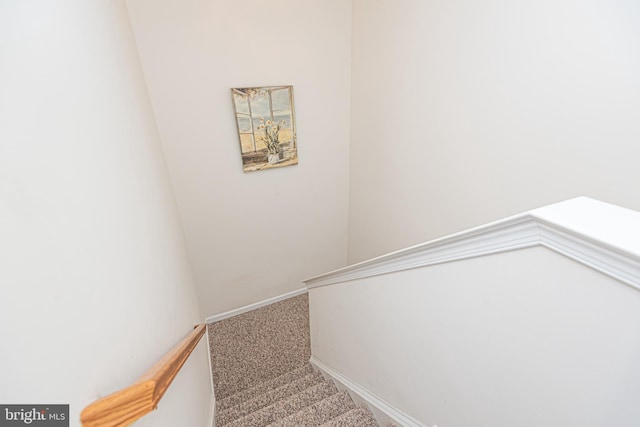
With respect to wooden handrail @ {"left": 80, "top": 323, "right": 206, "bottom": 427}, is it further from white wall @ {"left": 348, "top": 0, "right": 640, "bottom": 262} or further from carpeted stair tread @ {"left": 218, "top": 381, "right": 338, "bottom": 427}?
white wall @ {"left": 348, "top": 0, "right": 640, "bottom": 262}

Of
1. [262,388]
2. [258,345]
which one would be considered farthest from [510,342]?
[258,345]

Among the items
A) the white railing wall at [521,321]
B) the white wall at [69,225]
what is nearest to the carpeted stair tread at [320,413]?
the white railing wall at [521,321]

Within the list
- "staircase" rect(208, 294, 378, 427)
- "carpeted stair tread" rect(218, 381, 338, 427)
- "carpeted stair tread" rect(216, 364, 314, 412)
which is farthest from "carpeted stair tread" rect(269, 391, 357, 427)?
"carpeted stair tread" rect(216, 364, 314, 412)

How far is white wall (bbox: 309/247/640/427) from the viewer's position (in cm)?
63

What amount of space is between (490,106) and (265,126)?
1.86 metres

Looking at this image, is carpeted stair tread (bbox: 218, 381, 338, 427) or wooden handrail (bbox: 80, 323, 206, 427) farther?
carpeted stair tread (bbox: 218, 381, 338, 427)

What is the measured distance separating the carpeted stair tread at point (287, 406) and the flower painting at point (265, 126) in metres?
1.97

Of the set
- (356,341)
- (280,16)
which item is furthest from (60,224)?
(280,16)

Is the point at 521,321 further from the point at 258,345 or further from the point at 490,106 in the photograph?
the point at 258,345

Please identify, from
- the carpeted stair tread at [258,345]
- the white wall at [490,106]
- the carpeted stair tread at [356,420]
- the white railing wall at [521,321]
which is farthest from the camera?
the carpeted stair tread at [258,345]

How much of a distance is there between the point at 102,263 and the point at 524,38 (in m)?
2.06

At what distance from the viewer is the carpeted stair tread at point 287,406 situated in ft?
6.57

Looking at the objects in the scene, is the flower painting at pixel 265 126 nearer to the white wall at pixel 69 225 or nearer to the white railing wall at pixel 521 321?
the white wall at pixel 69 225

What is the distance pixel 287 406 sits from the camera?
2.14 metres
